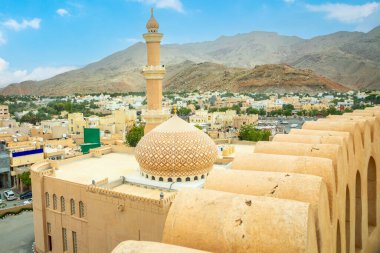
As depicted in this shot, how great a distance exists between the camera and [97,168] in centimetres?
1703

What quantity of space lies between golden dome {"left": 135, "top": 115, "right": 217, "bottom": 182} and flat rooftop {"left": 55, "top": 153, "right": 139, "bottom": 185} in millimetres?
2168

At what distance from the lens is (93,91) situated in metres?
169

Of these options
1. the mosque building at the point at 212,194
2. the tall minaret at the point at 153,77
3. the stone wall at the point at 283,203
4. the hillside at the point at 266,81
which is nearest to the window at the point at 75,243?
the mosque building at the point at 212,194

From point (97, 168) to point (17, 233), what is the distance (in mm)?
5568

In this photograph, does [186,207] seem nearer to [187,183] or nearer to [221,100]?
[187,183]

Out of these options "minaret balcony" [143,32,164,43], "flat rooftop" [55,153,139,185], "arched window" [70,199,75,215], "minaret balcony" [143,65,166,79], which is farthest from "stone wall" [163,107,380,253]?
"minaret balcony" [143,32,164,43]

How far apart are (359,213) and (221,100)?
78.4 m

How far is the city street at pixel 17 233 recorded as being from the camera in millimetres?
16594

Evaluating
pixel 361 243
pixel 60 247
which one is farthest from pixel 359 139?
pixel 60 247

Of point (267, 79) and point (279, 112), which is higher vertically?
point (267, 79)

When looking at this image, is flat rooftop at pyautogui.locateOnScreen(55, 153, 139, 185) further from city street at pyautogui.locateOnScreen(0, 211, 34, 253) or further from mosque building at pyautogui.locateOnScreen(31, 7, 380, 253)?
city street at pyautogui.locateOnScreen(0, 211, 34, 253)

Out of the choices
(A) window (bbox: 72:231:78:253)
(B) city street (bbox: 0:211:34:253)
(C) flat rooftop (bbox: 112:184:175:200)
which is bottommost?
(B) city street (bbox: 0:211:34:253)

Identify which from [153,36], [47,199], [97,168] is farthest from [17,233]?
[153,36]

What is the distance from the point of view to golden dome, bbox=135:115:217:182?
1298 cm
